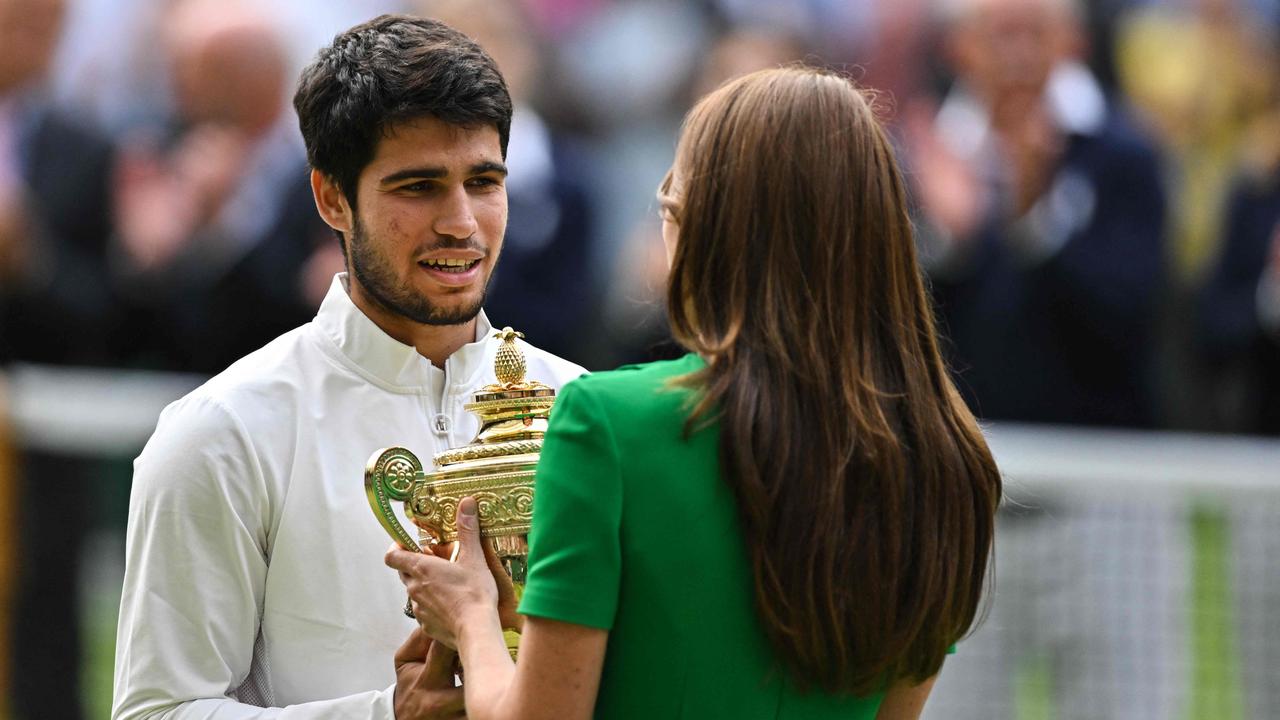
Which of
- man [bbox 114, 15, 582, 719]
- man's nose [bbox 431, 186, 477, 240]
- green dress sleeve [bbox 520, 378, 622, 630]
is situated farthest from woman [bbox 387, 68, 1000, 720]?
man's nose [bbox 431, 186, 477, 240]

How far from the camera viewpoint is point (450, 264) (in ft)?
9.05

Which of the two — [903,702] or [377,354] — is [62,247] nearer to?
[377,354]

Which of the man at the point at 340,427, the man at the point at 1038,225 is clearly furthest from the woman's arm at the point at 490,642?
the man at the point at 1038,225

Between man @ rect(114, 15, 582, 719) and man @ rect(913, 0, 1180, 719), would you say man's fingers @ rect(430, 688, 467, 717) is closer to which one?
man @ rect(114, 15, 582, 719)

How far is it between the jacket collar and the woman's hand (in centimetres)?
44

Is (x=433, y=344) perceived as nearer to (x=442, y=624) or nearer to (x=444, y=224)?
(x=444, y=224)

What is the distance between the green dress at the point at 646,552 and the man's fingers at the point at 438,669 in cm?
28

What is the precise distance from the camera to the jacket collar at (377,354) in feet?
9.07

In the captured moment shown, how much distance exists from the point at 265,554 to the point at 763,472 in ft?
2.71

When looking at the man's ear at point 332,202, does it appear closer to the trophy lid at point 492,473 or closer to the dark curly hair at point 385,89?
the dark curly hair at point 385,89

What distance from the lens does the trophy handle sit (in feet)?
7.93

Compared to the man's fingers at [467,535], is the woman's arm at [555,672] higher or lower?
lower

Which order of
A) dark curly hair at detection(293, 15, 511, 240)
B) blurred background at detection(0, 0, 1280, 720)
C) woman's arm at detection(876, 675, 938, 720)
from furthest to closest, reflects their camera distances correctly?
blurred background at detection(0, 0, 1280, 720) < dark curly hair at detection(293, 15, 511, 240) < woman's arm at detection(876, 675, 938, 720)

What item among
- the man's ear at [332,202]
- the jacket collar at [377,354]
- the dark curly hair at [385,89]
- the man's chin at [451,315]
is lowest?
the jacket collar at [377,354]
